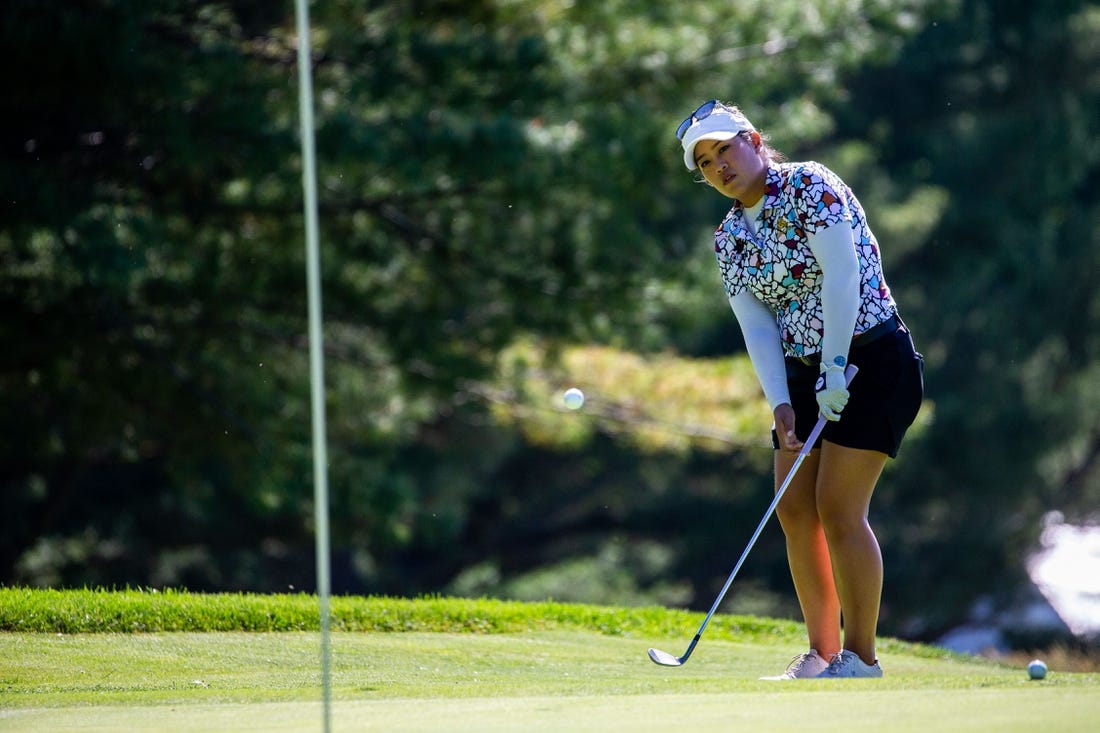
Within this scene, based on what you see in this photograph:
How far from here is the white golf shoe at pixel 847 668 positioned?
4906 mm

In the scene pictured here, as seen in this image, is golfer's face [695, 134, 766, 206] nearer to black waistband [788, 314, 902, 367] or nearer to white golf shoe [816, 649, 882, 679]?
black waistband [788, 314, 902, 367]

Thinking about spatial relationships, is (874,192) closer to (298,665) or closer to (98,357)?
(98,357)

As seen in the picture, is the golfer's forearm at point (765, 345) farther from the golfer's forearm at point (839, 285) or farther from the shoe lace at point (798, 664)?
the shoe lace at point (798, 664)

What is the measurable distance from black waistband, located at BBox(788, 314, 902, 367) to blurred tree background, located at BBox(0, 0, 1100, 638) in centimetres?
722

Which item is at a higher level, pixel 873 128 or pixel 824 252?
pixel 873 128

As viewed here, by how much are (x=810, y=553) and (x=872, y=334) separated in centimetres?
77

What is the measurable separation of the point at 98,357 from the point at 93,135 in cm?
191

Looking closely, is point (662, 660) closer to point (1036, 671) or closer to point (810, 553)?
point (810, 553)

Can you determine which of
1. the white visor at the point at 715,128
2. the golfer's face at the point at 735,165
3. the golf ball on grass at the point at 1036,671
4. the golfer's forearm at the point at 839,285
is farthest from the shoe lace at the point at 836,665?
the white visor at the point at 715,128

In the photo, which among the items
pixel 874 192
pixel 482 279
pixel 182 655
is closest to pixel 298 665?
pixel 182 655


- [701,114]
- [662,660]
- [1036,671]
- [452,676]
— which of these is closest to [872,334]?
[701,114]

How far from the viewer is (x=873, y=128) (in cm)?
2455

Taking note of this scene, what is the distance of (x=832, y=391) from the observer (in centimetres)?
484

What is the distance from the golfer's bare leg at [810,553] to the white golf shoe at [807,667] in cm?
5
